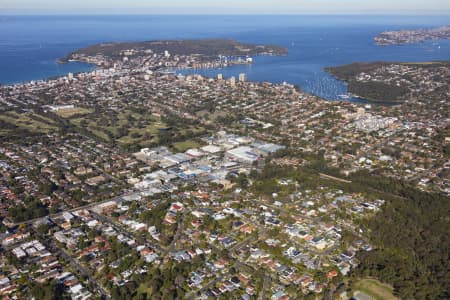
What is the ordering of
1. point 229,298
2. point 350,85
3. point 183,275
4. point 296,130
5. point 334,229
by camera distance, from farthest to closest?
point 350,85 < point 296,130 < point 334,229 < point 183,275 < point 229,298

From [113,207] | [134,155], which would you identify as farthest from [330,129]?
[113,207]

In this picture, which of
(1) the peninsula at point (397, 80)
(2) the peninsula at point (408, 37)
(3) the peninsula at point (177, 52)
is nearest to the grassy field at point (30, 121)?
(1) the peninsula at point (397, 80)

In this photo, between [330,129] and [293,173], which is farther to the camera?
[330,129]

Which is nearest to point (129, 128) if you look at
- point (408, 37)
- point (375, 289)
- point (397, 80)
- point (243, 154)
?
point (243, 154)

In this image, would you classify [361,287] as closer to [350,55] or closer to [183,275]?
[183,275]

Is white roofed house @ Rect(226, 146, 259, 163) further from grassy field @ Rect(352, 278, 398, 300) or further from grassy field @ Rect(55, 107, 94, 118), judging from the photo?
grassy field @ Rect(55, 107, 94, 118)

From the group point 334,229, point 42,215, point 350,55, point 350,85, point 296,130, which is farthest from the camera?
point 350,55

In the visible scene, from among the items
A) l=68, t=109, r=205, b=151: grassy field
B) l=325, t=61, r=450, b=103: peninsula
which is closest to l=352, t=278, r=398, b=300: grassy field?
l=68, t=109, r=205, b=151: grassy field
